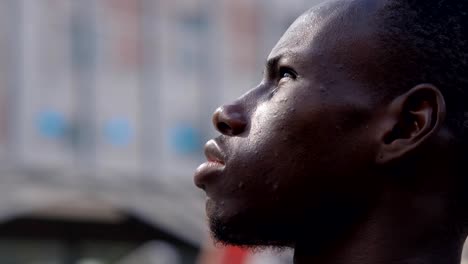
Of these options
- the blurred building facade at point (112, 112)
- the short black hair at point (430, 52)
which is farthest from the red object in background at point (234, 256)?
the blurred building facade at point (112, 112)

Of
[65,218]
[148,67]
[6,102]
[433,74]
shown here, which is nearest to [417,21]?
[433,74]

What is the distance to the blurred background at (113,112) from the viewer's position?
19828mm

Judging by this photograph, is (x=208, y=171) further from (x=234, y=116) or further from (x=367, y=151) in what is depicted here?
(x=367, y=151)

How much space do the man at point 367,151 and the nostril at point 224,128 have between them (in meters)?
0.06

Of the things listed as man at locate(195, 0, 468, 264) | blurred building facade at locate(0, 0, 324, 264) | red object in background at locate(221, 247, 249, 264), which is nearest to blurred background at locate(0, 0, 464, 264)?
blurred building facade at locate(0, 0, 324, 264)

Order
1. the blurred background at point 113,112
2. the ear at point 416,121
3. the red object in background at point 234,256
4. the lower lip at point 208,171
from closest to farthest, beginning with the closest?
1. the ear at point 416,121
2. the lower lip at point 208,171
3. the red object in background at point 234,256
4. the blurred background at point 113,112

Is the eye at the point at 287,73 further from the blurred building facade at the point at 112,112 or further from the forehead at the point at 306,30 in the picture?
the blurred building facade at the point at 112,112

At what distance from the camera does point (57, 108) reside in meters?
21.9

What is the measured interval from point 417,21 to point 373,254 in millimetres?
410

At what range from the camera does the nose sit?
2.27 metres

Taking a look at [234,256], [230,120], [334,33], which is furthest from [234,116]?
[234,256]

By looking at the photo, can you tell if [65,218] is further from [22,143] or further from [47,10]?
[47,10]

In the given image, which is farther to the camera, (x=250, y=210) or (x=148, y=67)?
(x=148, y=67)

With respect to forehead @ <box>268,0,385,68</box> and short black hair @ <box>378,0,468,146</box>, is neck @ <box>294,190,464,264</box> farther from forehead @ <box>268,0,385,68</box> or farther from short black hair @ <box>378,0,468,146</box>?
forehead @ <box>268,0,385,68</box>
